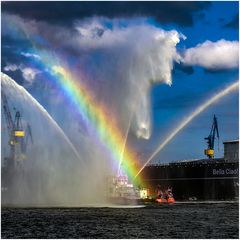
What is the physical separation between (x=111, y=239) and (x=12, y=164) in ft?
388

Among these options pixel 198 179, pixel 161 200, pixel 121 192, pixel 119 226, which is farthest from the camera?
pixel 198 179

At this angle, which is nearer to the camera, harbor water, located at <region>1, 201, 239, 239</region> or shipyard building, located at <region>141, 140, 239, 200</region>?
harbor water, located at <region>1, 201, 239, 239</region>

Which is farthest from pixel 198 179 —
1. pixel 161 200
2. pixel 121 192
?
pixel 121 192

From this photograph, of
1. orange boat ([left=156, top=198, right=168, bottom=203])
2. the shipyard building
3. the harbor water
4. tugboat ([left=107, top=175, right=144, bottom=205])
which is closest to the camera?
the harbor water

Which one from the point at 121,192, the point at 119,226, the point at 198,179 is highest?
the point at 198,179

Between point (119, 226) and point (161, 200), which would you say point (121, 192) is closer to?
point (161, 200)

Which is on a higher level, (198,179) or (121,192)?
(198,179)

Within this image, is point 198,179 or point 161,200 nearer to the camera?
point 161,200

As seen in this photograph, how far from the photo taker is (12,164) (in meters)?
156

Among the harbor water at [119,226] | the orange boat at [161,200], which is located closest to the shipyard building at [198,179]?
the orange boat at [161,200]

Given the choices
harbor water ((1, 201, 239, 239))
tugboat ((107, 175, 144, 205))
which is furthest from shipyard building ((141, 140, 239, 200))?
harbor water ((1, 201, 239, 239))

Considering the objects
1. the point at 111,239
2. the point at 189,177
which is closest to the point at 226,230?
the point at 111,239

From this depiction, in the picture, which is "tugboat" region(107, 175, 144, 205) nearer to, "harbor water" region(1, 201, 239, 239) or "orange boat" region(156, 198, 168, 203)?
"orange boat" region(156, 198, 168, 203)

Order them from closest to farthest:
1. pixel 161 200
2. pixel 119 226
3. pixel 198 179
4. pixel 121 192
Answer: pixel 119 226
pixel 121 192
pixel 161 200
pixel 198 179
